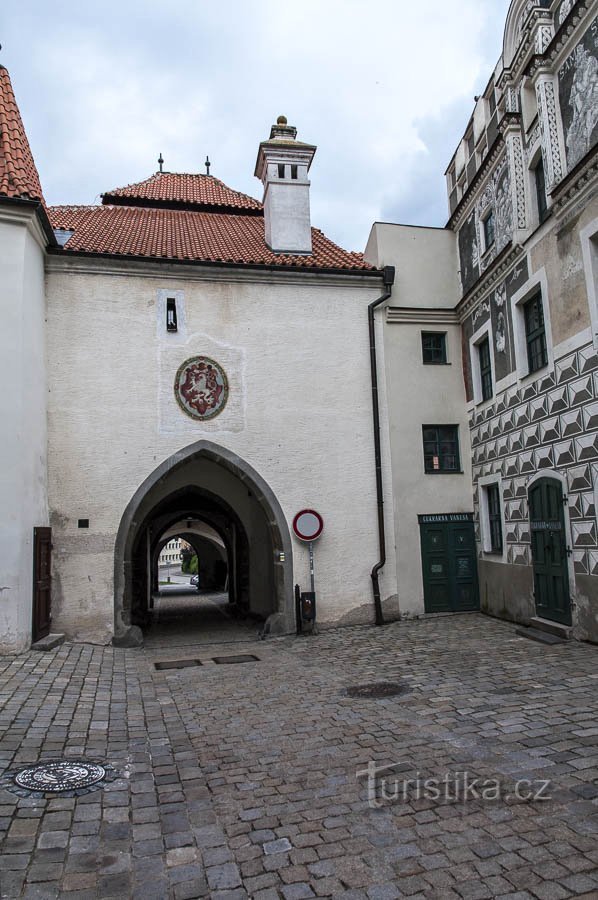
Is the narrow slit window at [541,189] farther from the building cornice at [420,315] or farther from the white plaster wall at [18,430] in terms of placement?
the white plaster wall at [18,430]

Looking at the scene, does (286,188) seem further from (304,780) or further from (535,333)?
(304,780)

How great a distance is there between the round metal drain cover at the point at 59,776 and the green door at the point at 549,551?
24.9ft

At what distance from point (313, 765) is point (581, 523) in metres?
6.34

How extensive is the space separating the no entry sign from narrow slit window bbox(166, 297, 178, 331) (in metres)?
4.28

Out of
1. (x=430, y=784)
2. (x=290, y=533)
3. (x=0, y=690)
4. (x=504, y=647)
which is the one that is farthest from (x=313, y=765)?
(x=290, y=533)

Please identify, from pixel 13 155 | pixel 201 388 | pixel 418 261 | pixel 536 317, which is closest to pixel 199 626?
pixel 201 388

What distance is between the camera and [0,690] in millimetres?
7582

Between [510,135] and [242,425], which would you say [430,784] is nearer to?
[242,425]

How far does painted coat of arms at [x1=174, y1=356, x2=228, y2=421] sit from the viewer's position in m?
13.0

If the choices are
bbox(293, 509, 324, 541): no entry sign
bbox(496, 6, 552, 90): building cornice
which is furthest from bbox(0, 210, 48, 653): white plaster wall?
bbox(496, 6, 552, 90): building cornice

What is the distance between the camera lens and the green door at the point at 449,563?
13.9 metres

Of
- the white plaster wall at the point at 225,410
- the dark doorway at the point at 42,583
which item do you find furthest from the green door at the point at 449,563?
the dark doorway at the point at 42,583

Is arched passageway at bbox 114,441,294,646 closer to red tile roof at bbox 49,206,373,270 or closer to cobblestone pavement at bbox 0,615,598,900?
cobblestone pavement at bbox 0,615,598,900

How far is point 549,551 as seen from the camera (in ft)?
36.1
